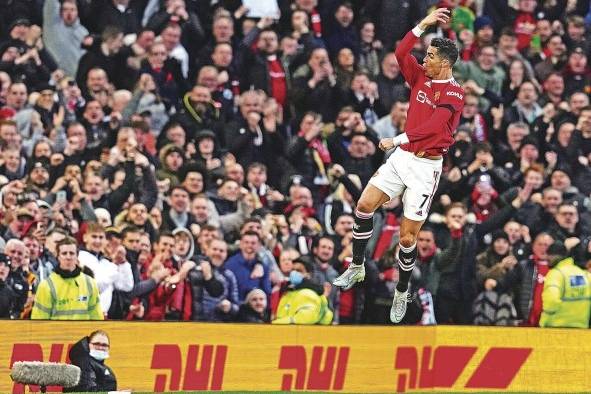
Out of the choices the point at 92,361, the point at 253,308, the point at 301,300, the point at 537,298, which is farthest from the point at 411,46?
the point at 537,298

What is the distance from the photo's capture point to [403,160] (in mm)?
17406

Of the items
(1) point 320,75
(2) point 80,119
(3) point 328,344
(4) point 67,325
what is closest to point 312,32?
(1) point 320,75

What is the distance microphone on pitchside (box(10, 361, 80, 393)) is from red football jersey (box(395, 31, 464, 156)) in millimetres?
4263

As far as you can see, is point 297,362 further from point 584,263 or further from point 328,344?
point 584,263

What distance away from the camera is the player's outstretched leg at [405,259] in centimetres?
1750

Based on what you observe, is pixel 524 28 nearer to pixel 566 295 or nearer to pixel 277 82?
pixel 277 82

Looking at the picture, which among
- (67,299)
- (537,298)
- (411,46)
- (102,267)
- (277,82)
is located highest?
(411,46)

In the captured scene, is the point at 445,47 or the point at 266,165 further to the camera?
the point at 266,165


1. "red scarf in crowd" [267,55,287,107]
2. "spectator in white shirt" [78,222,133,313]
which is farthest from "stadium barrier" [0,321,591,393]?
"red scarf in crowd" [267,55,287,107]

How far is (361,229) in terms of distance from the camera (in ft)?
Answer: 57.6

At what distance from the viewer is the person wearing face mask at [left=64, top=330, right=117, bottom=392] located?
18.7 m

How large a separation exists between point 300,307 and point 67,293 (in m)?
→ 3.23

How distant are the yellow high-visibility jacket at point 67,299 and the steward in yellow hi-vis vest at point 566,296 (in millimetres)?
6030

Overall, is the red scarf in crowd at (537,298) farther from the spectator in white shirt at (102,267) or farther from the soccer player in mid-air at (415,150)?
the spectator in white shirt at (102,267)
